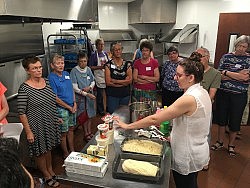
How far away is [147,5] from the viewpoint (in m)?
4.77

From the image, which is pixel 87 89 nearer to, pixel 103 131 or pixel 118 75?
pixel 118 75

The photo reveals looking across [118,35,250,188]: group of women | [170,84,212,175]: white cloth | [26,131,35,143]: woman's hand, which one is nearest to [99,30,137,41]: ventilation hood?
[26,131,35,143]: woman's hand

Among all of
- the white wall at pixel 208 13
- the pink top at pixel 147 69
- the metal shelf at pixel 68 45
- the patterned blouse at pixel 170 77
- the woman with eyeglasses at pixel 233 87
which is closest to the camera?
the woman with eyeglasses at pixel 233 87

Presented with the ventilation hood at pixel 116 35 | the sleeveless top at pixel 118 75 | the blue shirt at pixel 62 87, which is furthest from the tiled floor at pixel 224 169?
the ventilation hood at pixel 116 35

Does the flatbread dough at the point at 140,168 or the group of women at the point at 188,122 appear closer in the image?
the flatbread dough at the point at 140,168

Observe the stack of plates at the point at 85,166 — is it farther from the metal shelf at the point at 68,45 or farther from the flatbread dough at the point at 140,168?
the metal shelf at the point at 68,45

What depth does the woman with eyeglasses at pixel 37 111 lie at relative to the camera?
172 cm

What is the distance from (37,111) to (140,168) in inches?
43.1

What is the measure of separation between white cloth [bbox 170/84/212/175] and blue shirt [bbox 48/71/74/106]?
1247mm

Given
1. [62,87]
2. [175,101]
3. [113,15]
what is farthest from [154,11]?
[175,101]

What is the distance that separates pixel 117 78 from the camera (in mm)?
2602

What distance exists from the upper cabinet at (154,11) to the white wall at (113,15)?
10.2 inches

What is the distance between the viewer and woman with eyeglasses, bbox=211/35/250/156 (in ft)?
7.45

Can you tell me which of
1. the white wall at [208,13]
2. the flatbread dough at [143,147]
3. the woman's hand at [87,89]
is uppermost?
the white wall at [208,13]
